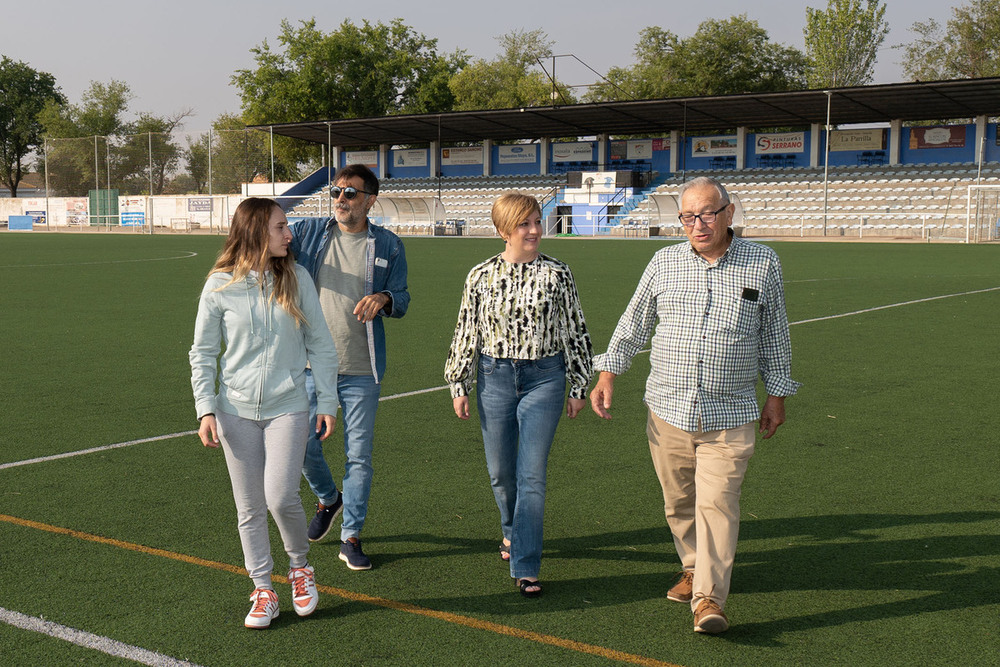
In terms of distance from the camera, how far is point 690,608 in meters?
4.20

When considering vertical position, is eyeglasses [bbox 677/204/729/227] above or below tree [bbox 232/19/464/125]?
below

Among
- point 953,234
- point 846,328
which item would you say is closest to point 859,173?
point 953,234

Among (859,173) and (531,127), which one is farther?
(531,127)

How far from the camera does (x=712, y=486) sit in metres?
3.92

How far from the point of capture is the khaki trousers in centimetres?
388

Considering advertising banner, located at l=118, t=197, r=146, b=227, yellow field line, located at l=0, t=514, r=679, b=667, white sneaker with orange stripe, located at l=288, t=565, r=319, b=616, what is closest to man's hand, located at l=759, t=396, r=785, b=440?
yellow field line, located at l=0, t=514, r=679, b=667

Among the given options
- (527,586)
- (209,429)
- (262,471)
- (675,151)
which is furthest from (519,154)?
(209,429)

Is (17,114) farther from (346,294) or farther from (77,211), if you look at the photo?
(346,294)

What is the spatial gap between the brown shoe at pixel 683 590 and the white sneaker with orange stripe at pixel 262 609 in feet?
5.22

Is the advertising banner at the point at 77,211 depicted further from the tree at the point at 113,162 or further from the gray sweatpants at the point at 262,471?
the gray sweatpants at the point at 262,471

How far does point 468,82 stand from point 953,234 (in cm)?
5409

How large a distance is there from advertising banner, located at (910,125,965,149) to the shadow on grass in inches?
2126

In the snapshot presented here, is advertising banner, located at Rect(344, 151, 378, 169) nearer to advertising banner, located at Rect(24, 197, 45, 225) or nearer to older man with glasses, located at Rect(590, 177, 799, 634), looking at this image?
advertising banner, located at Rect(24, 197, 45, 225)

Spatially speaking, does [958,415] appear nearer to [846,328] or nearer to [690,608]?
[690,608]
